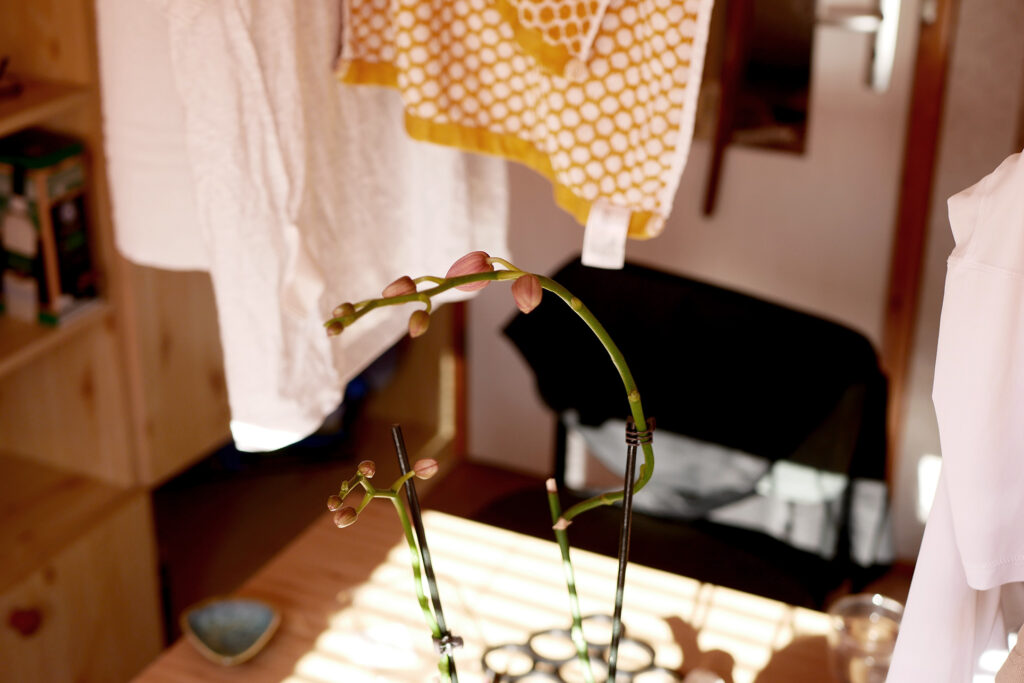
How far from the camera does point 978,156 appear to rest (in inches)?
93.0

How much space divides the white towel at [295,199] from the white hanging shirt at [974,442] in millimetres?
630

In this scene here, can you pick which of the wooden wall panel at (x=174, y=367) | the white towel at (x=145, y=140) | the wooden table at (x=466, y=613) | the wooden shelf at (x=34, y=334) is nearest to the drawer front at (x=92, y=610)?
the wooden wall panel at (x=174, y=367)

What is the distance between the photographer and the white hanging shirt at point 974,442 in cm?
83

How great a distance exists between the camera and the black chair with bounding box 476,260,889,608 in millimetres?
1822

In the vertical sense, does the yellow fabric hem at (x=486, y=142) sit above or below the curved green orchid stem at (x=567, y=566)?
above

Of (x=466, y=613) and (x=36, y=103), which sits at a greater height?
(x=36, y=103)

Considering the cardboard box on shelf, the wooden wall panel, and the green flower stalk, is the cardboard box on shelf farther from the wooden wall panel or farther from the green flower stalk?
the green flower stalk

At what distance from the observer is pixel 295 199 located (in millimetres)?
1131

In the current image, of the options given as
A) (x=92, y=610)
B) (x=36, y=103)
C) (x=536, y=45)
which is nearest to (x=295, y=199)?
(x=536, y=45)

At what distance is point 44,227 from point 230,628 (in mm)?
769

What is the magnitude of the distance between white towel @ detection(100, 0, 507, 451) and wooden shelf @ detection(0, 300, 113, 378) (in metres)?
0.54

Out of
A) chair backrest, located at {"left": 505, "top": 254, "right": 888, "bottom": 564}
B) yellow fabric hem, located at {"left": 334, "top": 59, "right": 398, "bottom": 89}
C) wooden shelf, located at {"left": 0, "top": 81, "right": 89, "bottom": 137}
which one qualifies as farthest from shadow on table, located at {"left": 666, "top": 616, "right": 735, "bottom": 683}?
wooden shelf, located at {"left": 0, "top": 81, "right": 89, "bottom": 137}

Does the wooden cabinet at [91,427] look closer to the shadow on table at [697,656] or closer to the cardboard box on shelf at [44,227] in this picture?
the cardboard box on shelf at [44,227]

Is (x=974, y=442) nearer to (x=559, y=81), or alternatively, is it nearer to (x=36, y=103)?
(x=559, y=81)
